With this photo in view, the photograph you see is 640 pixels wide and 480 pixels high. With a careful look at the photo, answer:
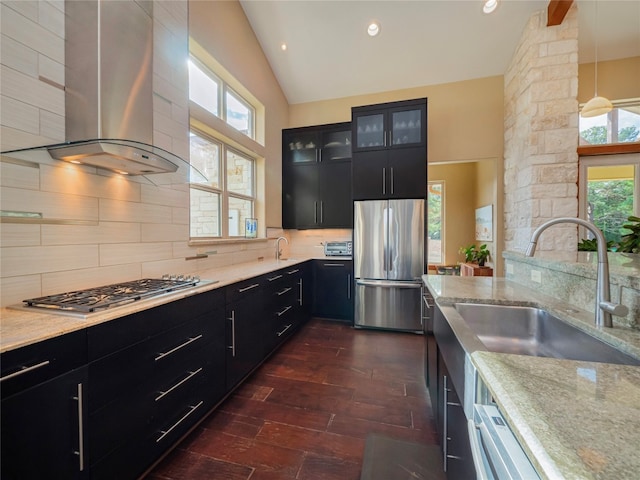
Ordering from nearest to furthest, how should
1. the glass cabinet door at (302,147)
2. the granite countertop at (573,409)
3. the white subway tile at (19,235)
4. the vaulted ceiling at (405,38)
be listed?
the granite countertop at (573,409) < the white subway tile at (19,235) < the vaulted ceiling at (405,38) < the glass cabinet door at (302,147)

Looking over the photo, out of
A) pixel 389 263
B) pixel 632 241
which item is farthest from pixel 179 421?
pixel 632 241

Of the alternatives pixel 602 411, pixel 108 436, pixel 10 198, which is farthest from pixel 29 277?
pixel 602 411

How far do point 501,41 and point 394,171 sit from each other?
216cm

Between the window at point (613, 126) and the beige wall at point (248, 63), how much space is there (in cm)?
436

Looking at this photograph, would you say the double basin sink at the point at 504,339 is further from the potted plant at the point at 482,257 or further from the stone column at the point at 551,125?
the potted plant at the point at 482,257

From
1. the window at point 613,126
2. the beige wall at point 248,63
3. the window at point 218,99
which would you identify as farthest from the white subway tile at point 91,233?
the window at point 613,126

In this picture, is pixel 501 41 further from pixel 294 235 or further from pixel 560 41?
pixel 294 235

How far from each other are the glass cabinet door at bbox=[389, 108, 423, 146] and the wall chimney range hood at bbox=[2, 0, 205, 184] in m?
2.83

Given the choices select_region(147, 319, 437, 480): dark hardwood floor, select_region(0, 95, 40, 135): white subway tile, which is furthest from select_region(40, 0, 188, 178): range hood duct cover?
select_region(147, 319, 437, 480): dark hardwood floor

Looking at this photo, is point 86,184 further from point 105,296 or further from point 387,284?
point 387,284

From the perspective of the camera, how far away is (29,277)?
138 centimetres

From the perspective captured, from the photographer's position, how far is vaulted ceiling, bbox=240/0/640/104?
3.22 meters

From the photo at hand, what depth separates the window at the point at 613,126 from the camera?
374 centimetres

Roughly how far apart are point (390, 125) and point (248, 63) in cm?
203
